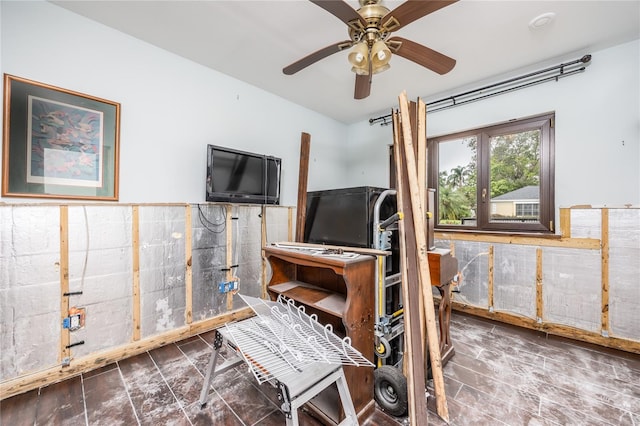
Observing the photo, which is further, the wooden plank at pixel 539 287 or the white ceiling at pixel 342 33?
the wooden plank at pixel 539 287

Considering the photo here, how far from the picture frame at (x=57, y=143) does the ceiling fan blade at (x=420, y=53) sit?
2388 millimetres

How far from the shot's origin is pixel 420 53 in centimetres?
181

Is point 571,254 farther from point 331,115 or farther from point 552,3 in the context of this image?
point 331,115

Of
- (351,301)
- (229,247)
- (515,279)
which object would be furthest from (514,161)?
(229,247)

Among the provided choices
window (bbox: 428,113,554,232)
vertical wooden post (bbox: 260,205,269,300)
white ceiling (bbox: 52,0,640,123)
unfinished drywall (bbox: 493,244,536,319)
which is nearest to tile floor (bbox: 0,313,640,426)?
unfinished drywall (bbox: 493,244,536,319)

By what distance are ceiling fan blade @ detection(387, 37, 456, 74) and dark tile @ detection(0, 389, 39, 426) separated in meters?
3.35

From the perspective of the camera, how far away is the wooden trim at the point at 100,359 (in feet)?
5.83

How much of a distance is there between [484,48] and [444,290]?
2355mm

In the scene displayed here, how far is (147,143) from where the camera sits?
95.5 inches

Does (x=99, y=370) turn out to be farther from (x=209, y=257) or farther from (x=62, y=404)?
(x=209, y=257)

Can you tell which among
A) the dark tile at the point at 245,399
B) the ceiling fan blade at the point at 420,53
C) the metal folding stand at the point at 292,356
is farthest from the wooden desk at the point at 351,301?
the ceiling fan blade at the point at 420,53

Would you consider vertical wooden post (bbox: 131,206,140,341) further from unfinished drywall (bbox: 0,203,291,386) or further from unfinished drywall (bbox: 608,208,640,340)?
unfinished drywall (bbox: 608,208,640,340)

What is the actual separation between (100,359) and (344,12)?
3157 mm

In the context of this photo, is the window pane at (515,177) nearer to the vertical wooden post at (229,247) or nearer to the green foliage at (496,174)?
the green foliage at (496,174)
